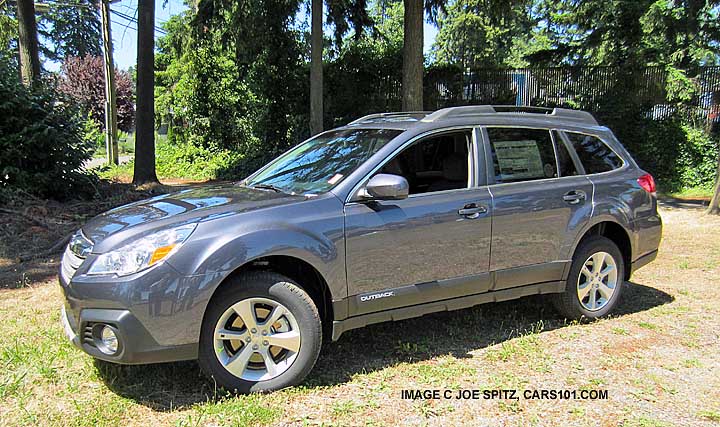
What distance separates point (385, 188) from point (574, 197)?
183 centimetres

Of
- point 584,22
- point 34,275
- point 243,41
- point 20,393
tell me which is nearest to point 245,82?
point 243,41

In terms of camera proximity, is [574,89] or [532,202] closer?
[532,202]

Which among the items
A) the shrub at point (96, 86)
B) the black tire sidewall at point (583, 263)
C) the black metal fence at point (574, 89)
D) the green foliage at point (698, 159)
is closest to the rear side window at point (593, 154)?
the black tire sidewall at point (583, 263)

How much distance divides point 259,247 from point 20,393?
5.85 feet

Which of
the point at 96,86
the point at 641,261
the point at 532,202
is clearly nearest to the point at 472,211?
the point at 532,202

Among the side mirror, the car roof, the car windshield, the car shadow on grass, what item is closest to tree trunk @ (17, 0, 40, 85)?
the car windshield

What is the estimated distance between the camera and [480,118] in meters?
4.52

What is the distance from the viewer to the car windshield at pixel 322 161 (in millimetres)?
4070

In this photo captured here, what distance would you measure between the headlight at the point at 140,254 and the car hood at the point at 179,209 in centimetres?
9

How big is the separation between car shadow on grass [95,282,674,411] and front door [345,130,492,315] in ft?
1.56

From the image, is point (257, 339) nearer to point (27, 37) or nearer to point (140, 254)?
point (140, 254)

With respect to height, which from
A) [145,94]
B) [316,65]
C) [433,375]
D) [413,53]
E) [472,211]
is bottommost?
[433,375]

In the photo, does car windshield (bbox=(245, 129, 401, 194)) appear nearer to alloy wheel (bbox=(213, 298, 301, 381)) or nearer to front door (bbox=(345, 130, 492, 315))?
front door (bbox=(345, 130, 492, 315))

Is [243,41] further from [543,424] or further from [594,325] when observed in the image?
[543,424]
